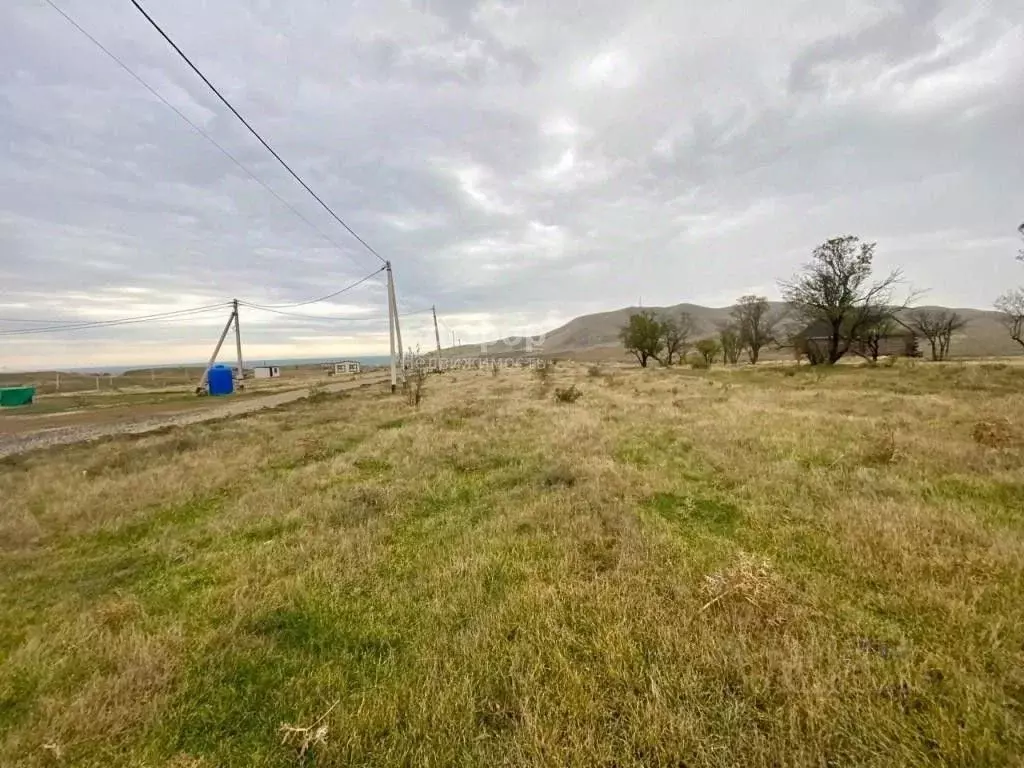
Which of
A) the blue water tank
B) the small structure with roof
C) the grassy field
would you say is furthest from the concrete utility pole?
the small structure with roof

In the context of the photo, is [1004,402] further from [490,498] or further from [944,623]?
[490,498]

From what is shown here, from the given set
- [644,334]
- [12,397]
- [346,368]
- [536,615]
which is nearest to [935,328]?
[644,334]

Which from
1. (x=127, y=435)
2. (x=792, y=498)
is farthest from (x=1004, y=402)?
(x=127, y=435)

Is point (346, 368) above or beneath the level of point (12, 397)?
above

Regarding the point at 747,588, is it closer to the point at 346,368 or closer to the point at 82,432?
the point at 82,432

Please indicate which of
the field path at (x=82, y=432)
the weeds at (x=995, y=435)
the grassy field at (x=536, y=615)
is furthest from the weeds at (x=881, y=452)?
the field path at (x=82, y=432)

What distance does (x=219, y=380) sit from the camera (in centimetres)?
3644

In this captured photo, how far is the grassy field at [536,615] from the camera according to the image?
8.12ft

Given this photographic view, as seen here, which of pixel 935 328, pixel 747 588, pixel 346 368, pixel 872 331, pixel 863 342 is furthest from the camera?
pixel 346 368

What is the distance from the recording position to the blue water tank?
119ft

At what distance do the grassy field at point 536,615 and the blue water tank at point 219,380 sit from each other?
32.6 m

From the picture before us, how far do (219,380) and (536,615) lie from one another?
42.1 metres

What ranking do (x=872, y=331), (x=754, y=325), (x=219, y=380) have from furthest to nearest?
(x=754, y=325) < (x=872, y=331) < (x=219, y=380)

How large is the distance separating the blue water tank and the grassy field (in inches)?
1282
